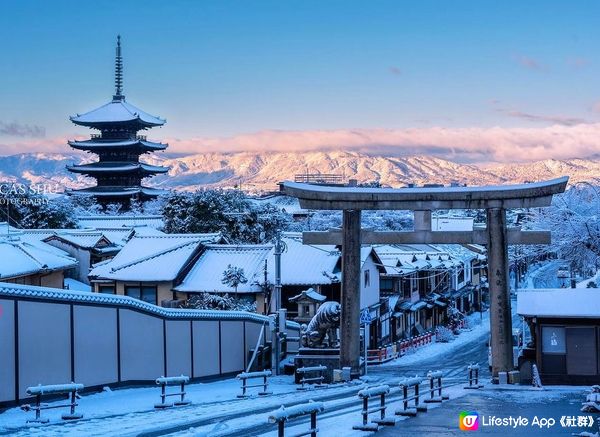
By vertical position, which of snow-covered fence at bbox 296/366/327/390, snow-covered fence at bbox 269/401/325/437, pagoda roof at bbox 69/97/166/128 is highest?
pagoda roof at bbox 69/97/166/128

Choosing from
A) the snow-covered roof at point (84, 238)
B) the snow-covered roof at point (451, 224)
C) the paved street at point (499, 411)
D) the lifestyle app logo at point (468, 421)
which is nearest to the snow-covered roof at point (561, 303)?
the paved street at point (499, 411)

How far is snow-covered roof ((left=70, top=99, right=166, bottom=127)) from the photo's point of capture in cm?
9406

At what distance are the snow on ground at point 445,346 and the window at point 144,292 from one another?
1207 cm

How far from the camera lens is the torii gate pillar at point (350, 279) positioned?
75.0 feet

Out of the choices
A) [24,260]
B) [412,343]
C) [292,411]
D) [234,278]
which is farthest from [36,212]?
[292,411]

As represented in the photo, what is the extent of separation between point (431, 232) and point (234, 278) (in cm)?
1801

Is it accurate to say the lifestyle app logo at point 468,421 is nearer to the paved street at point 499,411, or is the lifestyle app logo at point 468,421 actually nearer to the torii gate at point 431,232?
the paved street at point 499,411

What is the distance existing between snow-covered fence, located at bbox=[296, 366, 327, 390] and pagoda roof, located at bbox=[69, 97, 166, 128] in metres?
74.2

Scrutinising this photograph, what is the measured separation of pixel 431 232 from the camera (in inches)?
890

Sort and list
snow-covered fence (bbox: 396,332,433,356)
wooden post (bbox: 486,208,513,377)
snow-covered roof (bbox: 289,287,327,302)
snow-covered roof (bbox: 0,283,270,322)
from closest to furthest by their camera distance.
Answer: snow-covered roof (bbox: 0,283,270,322) < wooden post (bbox: 486,208,513,377) < snow-covered roof (bbox: 289,287,327,302) < snow-covered fence (bbox: 396,332,433,356)

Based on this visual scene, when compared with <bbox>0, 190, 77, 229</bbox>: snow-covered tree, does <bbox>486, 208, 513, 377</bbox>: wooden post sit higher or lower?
lower

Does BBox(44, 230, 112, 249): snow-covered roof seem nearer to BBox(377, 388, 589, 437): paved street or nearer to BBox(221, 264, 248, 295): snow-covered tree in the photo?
BBox(221, 264, 248, 295): snow-covered tree

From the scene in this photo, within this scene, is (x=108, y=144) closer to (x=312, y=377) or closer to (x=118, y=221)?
(x=118, y=221)

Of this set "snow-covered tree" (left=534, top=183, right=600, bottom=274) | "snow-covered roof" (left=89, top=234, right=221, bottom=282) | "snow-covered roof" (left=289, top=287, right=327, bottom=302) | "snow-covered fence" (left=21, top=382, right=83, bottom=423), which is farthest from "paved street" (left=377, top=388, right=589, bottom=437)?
"snow-covered roof" (left=89, top=234, right=221, bottom=282)
